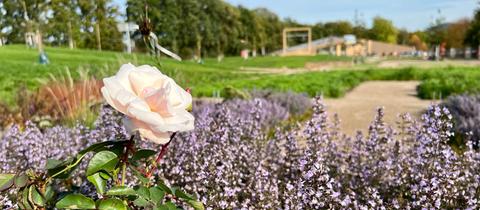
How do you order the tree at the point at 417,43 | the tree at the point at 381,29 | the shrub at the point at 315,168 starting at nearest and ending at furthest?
the shrub at the point at 315,168, the tree at the point at 381,29, the tree at the point at 417,43

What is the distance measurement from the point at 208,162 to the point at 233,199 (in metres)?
0.21

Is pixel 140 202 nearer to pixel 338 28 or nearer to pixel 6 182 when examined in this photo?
pixel 6 182

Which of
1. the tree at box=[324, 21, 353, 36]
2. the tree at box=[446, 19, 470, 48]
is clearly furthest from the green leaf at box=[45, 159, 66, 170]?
the tree at box=[324, 21, 353, 36]

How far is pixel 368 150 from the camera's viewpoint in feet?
10.6

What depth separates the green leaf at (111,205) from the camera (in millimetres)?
1159

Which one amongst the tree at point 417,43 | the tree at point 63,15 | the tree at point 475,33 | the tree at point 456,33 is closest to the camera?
the tree at point 63,15

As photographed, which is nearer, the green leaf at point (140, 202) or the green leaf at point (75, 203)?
the green leaf at point (75, 203)

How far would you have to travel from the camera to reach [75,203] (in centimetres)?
114

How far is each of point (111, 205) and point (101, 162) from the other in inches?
4.2

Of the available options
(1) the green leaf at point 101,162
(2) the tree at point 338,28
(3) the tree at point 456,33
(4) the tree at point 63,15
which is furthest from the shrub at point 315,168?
(2) the tree at point 338,28

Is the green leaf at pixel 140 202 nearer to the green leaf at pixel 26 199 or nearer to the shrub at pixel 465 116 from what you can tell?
the green leaf at pixel 26 199

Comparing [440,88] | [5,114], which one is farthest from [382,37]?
[5,114]

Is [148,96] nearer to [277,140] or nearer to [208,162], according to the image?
[208,162]

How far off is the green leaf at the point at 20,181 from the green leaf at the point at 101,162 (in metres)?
0.14
